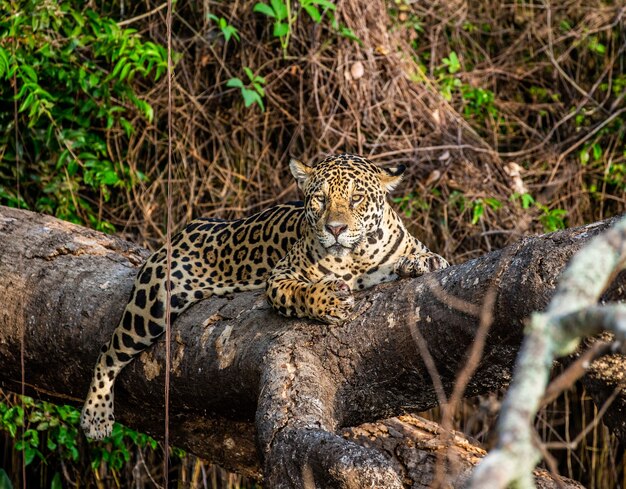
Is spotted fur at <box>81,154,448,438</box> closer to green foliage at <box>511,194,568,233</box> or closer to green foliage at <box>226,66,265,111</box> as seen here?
green foliage at <box>226,66,265,111</box>

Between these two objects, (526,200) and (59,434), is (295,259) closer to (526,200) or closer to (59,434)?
(59,434)

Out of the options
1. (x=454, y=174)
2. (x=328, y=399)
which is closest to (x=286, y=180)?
(x=454, y=174)

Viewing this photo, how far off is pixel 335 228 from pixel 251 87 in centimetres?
347

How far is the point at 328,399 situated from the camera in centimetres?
459

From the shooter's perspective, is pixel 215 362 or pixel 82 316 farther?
pixel 82 316

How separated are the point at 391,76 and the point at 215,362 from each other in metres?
4.24

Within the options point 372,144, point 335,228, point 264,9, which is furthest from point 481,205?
point 335,228

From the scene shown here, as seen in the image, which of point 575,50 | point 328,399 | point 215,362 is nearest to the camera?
point 328,399

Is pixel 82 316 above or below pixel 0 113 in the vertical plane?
below

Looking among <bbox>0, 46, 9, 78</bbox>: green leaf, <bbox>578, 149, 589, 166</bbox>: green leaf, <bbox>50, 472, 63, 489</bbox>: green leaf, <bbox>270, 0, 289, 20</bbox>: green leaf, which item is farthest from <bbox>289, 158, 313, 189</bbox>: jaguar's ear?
<bbox>578, 149, 589, 166</bbox>: green leaf

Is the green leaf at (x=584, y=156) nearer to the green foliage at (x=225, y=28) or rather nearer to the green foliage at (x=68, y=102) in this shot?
the green foliage at (x=225, y=28)

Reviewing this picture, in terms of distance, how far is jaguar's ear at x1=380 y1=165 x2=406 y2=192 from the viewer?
223 inches

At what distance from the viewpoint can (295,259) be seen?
17.8 ft

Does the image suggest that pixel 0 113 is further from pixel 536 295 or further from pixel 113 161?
pixel 536 295
